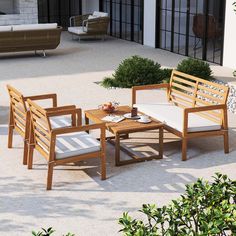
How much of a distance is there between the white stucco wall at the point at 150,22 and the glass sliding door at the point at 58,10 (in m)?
5.26

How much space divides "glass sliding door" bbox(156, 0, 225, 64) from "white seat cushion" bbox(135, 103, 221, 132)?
612 centimetres

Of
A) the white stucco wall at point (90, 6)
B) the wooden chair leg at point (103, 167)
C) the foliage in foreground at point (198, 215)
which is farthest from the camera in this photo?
the white stucco wall at point (90, 6)

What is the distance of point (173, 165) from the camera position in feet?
23.8

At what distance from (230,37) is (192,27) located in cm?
176

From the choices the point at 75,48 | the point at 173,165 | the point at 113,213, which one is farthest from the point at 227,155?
the point at 75,48

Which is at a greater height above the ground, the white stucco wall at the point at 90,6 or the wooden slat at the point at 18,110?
the white stucco wall at the point at 90,6

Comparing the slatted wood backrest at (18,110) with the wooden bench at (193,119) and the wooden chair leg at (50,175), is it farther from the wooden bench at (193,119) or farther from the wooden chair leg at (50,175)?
the wooden bench at (193,119)

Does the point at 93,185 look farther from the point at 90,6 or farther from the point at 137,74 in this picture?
the point at 90,6

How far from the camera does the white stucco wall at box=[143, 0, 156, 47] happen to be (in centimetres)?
1672

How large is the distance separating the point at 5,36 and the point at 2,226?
9.92m

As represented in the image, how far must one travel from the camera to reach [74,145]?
6.67 m

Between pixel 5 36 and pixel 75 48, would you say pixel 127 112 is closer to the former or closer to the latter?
pixel 5 36

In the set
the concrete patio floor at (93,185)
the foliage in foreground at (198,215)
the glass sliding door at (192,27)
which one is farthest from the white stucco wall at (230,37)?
the foliage in foreground at (198,215)

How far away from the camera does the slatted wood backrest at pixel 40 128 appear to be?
6.54 metres
